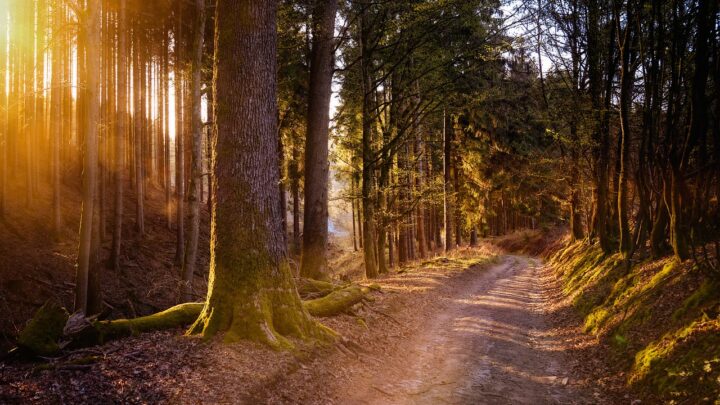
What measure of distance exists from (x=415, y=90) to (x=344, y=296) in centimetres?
1313

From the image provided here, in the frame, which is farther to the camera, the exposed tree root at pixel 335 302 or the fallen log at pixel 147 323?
the exposed tree root at pixel 335 302

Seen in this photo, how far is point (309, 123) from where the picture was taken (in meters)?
12.9

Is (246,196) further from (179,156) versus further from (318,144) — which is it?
(179,156)

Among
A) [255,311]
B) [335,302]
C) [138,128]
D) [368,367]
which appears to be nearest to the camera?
[255,311]

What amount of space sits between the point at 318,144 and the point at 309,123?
0.72 metres

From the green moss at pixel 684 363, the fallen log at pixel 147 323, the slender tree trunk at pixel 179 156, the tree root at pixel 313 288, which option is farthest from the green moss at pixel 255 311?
the slender tree trunk at pixel 179 156

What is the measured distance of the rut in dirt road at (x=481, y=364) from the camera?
6.26 m

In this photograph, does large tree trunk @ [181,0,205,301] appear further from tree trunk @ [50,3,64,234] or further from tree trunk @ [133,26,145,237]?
tree trunk @ [133,26,145,237]

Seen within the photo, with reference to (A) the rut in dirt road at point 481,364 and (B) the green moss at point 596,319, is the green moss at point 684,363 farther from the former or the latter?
(B) the green moss at point 596,319

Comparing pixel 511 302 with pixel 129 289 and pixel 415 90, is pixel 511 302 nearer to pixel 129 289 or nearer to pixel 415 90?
pixel 415 90

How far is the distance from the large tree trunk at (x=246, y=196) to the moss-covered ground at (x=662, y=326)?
5.03 metres

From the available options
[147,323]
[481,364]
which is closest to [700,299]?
[481,364]

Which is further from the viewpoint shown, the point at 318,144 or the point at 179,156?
the point at 179,156

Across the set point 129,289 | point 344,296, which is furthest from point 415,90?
point 129,289
